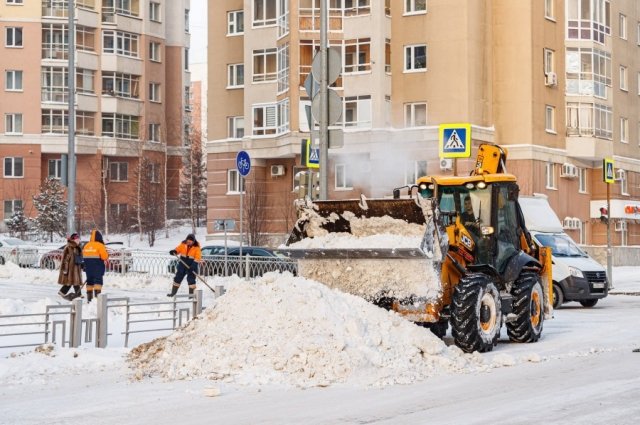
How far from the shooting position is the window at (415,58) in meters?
49.2

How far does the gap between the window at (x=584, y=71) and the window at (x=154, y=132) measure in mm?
28183

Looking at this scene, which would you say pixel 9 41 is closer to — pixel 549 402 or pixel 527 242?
pixel 527 242

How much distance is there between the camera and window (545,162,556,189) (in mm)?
51750

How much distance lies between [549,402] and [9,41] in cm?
6035

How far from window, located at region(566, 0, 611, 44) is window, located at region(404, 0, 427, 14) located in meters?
7.87

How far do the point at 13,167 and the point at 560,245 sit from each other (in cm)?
4638

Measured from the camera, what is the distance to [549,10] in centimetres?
5162

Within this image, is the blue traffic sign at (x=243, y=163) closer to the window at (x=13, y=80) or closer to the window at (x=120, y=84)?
the window at (x=13, y=80)

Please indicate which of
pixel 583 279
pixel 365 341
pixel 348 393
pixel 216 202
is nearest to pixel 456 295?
pixel 365 341

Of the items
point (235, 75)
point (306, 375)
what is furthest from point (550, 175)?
point (306, 375)

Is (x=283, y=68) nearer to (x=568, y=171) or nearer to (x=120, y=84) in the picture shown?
(x=568, y=171)

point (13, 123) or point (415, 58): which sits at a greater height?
point (415, 58)

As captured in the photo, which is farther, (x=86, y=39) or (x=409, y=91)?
(x=86, y=39)

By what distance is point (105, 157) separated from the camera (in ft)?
230
